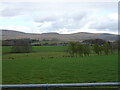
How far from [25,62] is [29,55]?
4.60ft

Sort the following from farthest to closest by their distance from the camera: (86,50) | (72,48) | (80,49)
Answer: (80,49) → (72,48) → (86,50)

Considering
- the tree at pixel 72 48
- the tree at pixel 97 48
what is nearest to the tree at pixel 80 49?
the tree at pixel 72 48

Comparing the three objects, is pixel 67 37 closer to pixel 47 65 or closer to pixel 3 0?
pixel 47 65

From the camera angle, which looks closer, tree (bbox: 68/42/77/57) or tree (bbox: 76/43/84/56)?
tree (bbox: 76/43/84/56)

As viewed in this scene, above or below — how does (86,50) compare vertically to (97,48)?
below

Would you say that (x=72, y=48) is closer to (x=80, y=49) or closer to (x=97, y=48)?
(x=80, y=49)

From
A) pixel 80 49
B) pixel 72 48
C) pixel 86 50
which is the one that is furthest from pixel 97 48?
pixel 72 48

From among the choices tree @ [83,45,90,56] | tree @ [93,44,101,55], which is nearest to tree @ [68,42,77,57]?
tree @ [83,45,90,56]

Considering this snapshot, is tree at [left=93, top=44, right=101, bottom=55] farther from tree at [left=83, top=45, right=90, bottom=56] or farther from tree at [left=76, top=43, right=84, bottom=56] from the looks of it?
tree at [left=76, top=43, right=84, bottom=56]

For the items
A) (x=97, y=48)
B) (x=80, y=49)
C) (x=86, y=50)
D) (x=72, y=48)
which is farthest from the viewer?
(x=80, y=49)

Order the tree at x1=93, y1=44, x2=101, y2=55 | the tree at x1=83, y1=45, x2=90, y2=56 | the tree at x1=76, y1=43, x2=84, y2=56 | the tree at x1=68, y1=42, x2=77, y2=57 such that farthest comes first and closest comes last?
the tree at x1=68, y1=42, x2=77, y2=57, the tree at x1=76, y1=43, x2=84, y2=56, the tree at x1=83, y1=45, x2=90, y2=56, the tree at x1=93, y1=44, x2=101, y2=55

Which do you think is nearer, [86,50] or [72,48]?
[86,50]

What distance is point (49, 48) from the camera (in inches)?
647

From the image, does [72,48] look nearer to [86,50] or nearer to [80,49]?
[80,49]
